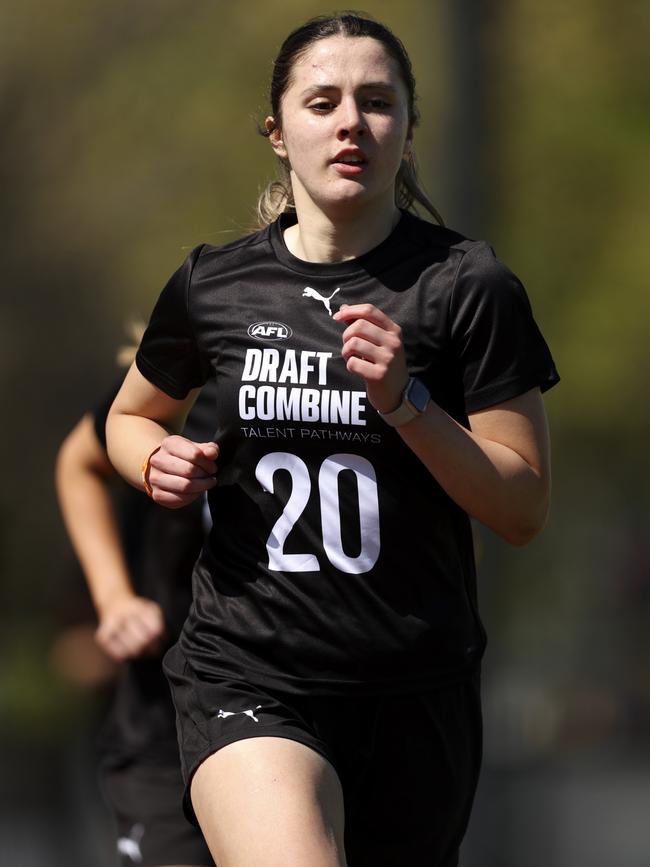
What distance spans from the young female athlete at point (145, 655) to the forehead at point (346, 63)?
37.7 inches

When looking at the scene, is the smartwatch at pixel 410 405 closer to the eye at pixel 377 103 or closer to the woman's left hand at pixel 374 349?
the woman's left hand at pixel 374 349

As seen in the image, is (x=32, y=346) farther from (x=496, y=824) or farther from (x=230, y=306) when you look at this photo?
(x=230, y=306)

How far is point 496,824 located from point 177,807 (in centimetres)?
147

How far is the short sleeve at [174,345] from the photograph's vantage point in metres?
3.20

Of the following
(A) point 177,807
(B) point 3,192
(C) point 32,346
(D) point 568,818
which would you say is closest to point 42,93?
(B) point 3,192

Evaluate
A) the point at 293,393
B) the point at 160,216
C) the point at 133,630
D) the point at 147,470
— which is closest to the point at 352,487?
the point at 293,393

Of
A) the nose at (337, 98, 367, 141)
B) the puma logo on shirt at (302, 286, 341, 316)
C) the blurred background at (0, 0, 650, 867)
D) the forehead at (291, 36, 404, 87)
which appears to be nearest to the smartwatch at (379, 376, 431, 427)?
the puma logo on shirt at (302, 286, 341, 316)

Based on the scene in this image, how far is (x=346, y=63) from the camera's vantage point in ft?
9.80

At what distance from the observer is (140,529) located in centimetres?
423

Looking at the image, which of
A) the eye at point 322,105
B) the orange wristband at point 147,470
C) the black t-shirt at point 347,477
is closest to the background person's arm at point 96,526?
the orange wristband at point 147,470

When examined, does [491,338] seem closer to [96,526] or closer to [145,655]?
[145,655]

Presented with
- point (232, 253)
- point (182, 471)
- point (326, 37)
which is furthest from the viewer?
point (232, 253)

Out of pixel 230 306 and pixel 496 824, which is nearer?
pixel 230 306

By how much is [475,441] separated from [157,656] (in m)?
1.37
